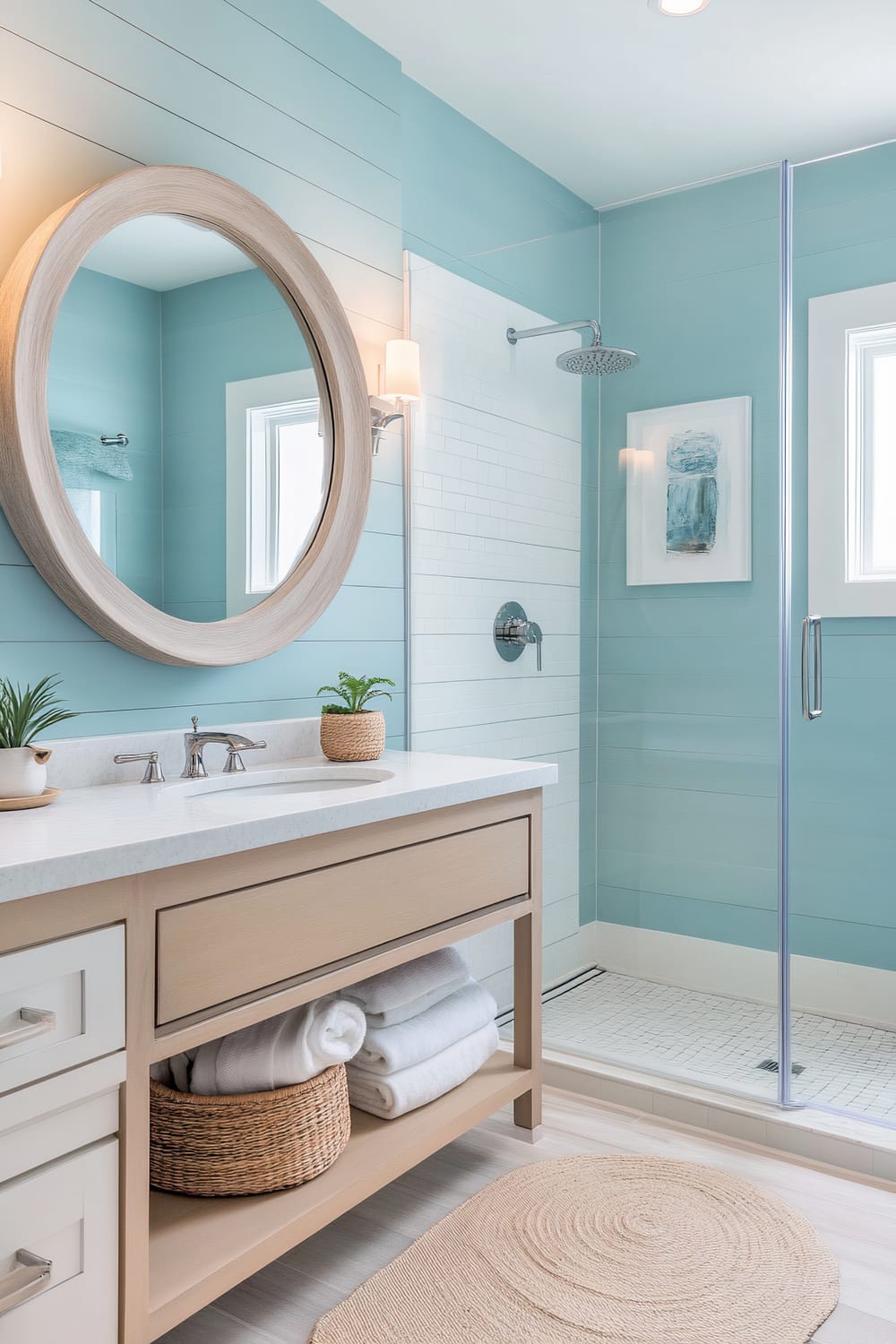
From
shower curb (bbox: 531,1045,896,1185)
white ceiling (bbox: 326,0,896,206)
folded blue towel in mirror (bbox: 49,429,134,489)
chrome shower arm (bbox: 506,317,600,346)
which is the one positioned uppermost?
white ceiling (bbox: 326,0,896,206)

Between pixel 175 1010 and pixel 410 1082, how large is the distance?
70 cm

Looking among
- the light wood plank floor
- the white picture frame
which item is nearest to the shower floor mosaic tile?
the light wood plank floor

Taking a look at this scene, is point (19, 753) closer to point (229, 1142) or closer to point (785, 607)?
point (229, 1142)

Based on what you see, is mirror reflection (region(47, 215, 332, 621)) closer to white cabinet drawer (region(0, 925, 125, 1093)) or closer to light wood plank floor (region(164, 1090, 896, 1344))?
white cabinet drawer (region(0, 925, 125, 1093))

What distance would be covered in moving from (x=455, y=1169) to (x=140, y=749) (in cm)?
104

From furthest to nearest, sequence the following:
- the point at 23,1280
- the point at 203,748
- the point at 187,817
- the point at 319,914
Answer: the point at 203,748 → the point at 319,914 → the point at 187,817 → the point at 23,1280

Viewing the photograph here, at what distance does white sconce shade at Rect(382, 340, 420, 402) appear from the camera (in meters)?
2.41

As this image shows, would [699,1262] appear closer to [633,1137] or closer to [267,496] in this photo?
[633,1137]

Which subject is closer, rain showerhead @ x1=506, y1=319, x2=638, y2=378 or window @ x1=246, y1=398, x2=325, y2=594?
window @ x1=246, y1=398, x2=325, y2=594

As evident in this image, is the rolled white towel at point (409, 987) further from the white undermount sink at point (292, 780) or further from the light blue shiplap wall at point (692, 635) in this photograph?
the light blue shiplap wall at point (692, 635)

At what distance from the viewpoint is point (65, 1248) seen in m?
1.18

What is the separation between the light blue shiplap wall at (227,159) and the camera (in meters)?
1.68

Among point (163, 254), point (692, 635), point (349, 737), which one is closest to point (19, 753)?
point (349, 737)

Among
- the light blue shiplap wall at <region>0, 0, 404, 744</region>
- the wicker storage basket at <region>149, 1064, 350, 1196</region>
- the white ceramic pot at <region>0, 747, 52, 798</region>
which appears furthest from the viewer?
the light blue shiplap wall at <region>0, 0, 404, 744</region>
